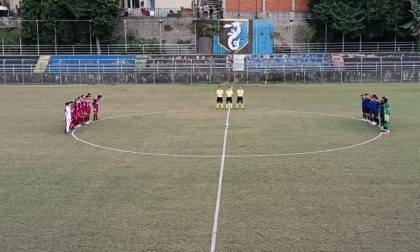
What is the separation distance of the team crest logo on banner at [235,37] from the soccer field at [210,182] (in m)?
29.9

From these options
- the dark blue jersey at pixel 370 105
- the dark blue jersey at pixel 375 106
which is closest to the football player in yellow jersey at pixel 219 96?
the dark blue jersey at pixel 370 105

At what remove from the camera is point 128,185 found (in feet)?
51.8

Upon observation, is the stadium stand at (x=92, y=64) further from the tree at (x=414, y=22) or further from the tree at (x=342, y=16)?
the tree at (x=414, y=22)

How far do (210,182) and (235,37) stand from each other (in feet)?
149

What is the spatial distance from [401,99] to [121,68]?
2651cm

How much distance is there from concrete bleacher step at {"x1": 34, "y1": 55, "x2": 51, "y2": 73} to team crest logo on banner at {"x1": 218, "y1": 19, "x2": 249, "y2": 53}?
1707 centimetres

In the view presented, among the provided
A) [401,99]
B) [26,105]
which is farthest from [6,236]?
[401,99]

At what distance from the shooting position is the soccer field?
38.1 ft

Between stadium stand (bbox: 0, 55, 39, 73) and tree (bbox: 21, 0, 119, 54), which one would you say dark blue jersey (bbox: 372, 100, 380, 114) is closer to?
stadium stand (bbox: 0, 55, 39, 73)

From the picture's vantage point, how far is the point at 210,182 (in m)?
16.0

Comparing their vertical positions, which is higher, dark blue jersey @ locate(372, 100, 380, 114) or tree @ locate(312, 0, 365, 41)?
tree @ locate(312, 0, 365, 41)

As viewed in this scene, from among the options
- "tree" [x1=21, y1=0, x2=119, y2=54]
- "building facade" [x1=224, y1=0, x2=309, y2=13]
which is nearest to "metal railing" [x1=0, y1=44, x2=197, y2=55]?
"tree" [x1=21, y1=0, x2=119, y2=54]

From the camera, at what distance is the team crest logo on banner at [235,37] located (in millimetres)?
60156

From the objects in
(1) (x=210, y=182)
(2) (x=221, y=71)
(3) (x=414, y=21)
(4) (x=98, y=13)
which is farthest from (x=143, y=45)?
(1) (x=210, y=182)
